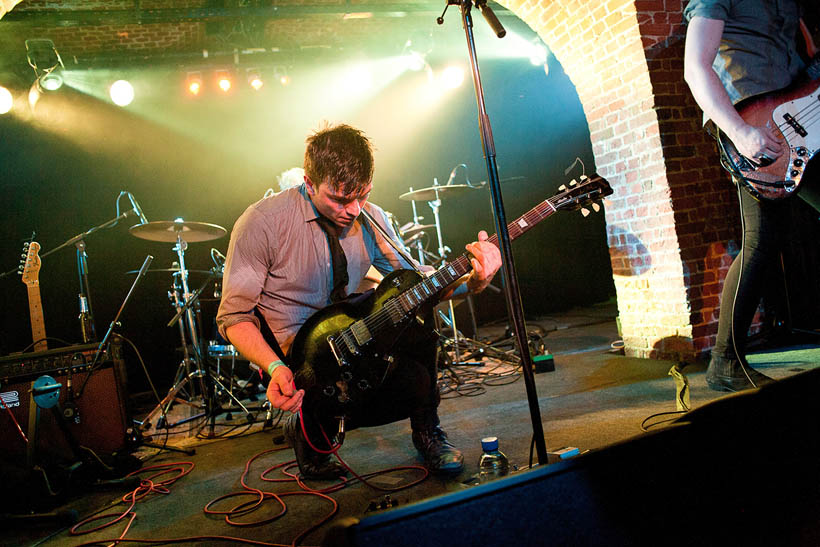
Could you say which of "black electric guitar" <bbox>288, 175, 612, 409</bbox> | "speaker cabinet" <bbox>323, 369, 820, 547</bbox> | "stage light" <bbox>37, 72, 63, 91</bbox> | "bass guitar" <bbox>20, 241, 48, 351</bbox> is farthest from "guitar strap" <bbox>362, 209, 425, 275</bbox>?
"stage light" <bbox>37, 72, 63, 91</bbox>

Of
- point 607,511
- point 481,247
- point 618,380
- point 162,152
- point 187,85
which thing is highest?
point 187,85

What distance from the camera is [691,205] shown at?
3.79 meters

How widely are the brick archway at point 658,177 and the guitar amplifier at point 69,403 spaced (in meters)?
4.00

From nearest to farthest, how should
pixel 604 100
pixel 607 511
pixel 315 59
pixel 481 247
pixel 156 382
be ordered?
pixel 607 511 < pixel 481 247 < pixel 604 100 < pixel 156 382 < pixel 315 59

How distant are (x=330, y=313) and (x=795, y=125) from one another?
7.53 ft

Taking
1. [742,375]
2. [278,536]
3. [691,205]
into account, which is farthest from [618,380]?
[278,536]

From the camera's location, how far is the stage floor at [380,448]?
2.20 meters

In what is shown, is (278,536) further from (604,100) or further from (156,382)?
(156,382)

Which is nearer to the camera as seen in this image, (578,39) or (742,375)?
(742,375)

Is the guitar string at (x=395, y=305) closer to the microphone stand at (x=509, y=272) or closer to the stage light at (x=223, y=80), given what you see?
the microphone stand at (x=509, y=272)

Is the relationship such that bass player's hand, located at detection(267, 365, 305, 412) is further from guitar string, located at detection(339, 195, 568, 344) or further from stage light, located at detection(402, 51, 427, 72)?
stage light, located at detection(402, 51, 427, 72)

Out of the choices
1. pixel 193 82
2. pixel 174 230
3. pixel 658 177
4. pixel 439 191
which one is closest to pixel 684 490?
pixel 658 177

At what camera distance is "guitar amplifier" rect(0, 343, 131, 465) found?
3.42 meters

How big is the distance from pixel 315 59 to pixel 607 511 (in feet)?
24.8
